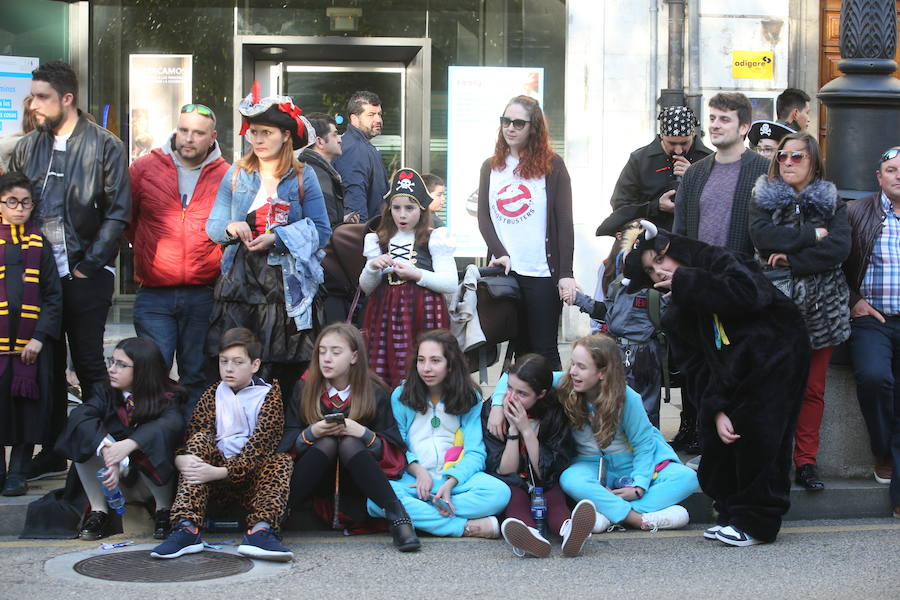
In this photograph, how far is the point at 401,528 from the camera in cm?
624

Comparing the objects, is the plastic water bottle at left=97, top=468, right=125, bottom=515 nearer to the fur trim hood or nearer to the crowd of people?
the crowd of people

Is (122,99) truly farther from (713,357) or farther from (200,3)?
(713,357)

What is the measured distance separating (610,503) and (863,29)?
338 cm

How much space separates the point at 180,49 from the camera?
12.6 meters

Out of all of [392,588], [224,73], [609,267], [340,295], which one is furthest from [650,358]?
[224,73]

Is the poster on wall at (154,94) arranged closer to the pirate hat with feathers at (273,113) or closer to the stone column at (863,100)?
the pirate hat with feathers at (273,113)

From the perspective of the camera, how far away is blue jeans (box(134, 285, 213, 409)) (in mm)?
7273

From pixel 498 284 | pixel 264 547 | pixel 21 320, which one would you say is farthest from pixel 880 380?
pixel 21 320

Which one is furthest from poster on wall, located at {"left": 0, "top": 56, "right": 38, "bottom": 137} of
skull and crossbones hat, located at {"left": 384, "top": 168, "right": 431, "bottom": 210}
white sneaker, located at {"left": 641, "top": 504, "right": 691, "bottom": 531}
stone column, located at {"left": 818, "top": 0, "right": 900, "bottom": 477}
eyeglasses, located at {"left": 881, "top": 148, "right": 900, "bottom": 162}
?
eyeglasses, located at {"left": 881, "top": 148, "right": 900, "bottom": 162}

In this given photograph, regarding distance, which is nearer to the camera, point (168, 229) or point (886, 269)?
point (886, 269)

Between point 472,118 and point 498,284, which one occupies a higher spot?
point 472,118

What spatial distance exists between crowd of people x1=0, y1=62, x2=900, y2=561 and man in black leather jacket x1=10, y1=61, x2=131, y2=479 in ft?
0.04

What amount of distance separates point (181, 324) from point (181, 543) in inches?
66.2

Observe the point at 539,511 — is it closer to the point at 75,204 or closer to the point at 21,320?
the point at 21,320
